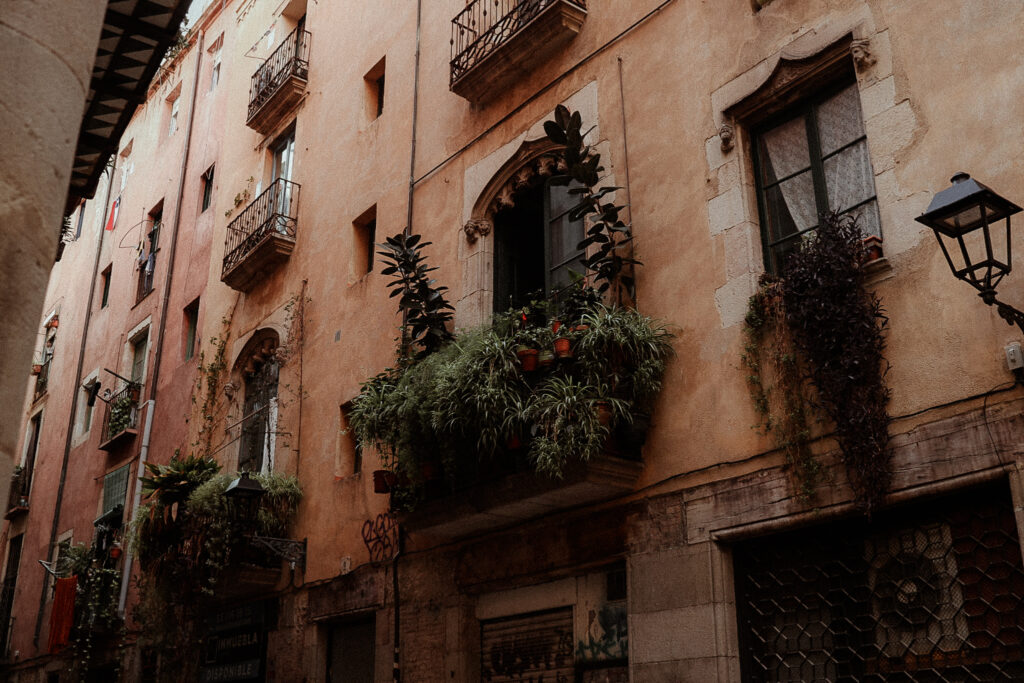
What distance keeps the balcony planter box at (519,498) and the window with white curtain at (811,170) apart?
205 cm

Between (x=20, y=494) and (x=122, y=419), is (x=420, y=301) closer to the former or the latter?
(x=122, y=419)

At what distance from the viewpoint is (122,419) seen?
18.6m

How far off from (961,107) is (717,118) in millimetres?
2163

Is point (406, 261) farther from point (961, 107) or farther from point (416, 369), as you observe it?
point (961, 107)

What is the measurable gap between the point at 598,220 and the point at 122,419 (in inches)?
498

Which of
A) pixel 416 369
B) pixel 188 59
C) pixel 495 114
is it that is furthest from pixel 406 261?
pixel 188 59

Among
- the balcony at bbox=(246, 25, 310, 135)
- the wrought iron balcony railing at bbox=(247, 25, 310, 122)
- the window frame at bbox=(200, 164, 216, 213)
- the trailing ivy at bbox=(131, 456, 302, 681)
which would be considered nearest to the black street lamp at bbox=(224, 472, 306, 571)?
the trailing ivy at bbox=(131, 456, 302, 681)

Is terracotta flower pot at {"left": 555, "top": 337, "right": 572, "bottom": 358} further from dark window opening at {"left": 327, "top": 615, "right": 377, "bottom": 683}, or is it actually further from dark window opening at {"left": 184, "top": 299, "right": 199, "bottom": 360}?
dark window opening at {"left": 184, "top": 299, "right": 199, "bottom": 360}

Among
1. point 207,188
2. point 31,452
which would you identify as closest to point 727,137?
point 207,188

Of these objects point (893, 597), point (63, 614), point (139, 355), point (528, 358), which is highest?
point (139, 355)

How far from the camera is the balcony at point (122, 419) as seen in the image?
18.2 meters

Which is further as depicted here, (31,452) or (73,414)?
(31,452)

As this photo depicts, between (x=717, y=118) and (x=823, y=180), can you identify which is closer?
(x=823, y=180)

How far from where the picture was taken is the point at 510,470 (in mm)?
8633
